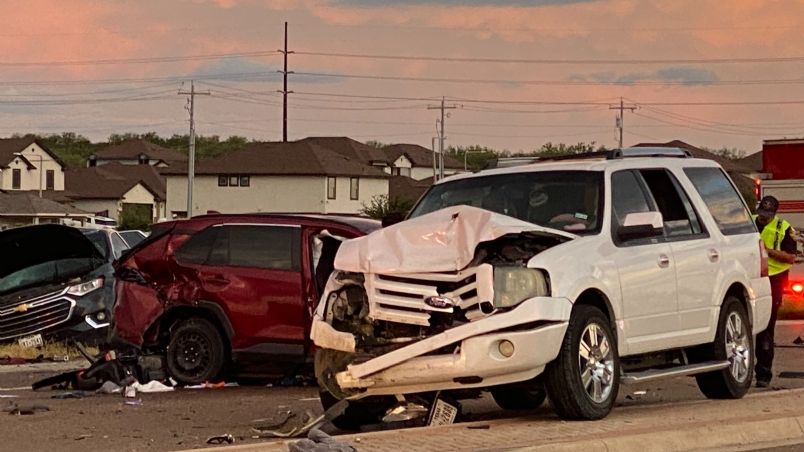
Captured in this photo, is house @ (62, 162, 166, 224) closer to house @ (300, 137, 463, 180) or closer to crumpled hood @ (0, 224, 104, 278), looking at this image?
house @ (300, 137, 463, 180)

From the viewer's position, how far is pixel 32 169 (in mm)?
111125

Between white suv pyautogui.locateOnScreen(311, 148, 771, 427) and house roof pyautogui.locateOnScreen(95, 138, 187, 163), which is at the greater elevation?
house roof pyautogui.locateOnScreen(95, 138, 187, 163)

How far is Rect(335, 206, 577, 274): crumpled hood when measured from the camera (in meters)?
9.55

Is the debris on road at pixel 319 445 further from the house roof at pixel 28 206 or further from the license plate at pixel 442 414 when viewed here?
the house roof at pixel 28 206

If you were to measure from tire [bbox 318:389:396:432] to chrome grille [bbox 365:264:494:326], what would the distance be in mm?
1045

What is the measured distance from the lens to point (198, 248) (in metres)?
14.2

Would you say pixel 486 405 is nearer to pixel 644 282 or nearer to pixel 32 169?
pixel 644 282

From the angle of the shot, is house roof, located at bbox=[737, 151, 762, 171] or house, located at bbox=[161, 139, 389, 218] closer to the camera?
house, located at bbox=[161, 139, 389, 218]

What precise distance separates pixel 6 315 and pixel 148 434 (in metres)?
7.68

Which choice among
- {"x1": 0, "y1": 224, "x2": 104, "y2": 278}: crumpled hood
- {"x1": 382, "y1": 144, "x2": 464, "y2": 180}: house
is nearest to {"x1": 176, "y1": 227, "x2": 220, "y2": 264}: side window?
{"x1": 0, "y1": 224, "x2": 104, "y2": 278}: crumpled hood

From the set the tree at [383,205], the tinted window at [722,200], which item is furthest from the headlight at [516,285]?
the tree at [383,205]

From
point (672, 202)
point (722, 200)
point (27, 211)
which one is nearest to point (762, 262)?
point (722, 200)

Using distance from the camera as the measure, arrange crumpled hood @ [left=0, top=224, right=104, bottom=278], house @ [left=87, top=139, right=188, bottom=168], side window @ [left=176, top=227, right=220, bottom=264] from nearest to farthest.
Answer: side window @ [left=176, top=227, right=220, bottom=264] < crumpled hood @ [left=0, top=224, right=104, bottom=278] < house @ [left=87, top=139, right=188, bottom=168]

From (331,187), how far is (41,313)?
77679mm
